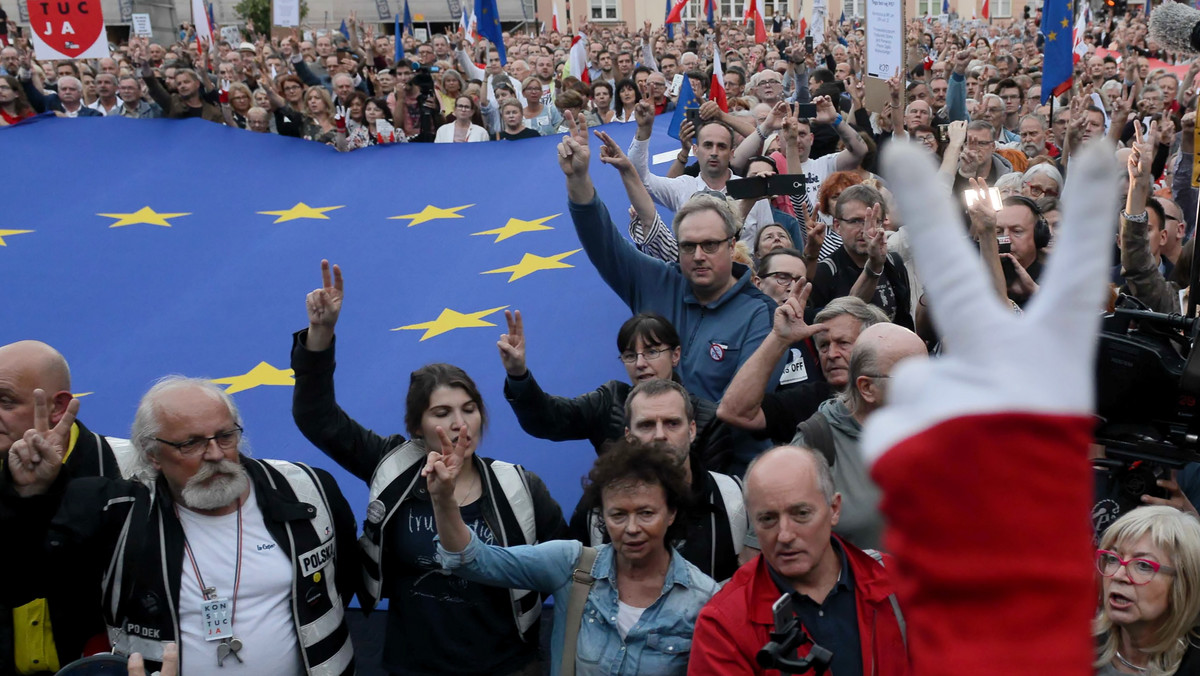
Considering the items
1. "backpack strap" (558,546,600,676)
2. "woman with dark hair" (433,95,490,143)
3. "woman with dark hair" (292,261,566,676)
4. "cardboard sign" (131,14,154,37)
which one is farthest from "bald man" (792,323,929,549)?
"cardboard sign" (131,14,154,37)

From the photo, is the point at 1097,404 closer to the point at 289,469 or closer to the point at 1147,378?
Answer: the point at 1147,378

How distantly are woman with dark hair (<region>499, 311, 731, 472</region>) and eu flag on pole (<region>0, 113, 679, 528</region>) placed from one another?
0.80m

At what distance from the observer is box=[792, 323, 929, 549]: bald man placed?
9.70 feet

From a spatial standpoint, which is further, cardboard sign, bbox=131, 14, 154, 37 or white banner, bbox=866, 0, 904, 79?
cardboard sign, bbox=131, 14, 154, 37

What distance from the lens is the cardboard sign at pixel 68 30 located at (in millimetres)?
9013

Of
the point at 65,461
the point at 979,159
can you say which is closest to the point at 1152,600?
the point at 65,461

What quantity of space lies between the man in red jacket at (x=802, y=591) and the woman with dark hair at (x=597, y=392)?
0.94m

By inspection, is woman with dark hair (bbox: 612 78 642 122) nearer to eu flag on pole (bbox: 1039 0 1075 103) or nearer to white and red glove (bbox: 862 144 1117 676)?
eu flag on pole (bbox: 1039 0 1075 103)

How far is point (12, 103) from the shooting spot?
877 cm

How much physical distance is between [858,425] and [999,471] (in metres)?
2.33

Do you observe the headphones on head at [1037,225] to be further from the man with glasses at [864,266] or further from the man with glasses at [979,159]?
the man with glasses at [979,159]

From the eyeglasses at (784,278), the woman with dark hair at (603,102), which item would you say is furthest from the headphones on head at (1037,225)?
the woman with dark hair at (603,102)

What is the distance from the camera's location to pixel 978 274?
0.79m

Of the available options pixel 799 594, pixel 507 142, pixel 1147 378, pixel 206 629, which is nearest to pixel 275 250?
pixel 507 142
